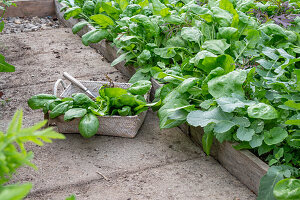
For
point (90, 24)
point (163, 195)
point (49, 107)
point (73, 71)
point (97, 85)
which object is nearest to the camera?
point (163, 195)

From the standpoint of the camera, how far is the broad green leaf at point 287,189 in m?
1.74

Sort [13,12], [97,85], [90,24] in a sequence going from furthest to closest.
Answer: [13,12], [90,24], [97,85]

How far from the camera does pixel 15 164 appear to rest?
785 mm

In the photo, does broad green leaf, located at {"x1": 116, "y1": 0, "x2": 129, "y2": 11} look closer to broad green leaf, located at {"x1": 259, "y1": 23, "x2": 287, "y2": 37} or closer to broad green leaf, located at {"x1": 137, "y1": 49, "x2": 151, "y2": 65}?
broad green leaf, located at {"x1": 137, "y1": 49, "x2": 151, "y2": 65}

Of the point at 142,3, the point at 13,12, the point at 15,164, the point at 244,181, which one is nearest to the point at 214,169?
the point at 244,181

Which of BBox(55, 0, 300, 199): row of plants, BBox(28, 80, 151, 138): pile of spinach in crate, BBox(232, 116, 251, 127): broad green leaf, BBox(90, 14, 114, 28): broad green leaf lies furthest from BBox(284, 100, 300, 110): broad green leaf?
BBox(90, 14, 114, 28): broad green leaf

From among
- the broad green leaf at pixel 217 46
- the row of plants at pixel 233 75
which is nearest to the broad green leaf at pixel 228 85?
the row of plants at pixel 233 75

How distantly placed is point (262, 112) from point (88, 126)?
111 cm

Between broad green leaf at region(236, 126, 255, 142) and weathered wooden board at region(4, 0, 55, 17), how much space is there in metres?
5.26

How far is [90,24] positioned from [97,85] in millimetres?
1860

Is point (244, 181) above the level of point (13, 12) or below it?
above

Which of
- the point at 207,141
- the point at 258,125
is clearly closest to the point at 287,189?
the point at 258,125

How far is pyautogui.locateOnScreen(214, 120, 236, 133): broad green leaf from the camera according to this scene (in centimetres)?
207

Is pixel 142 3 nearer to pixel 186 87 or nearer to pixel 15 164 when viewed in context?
pixel 186 87
